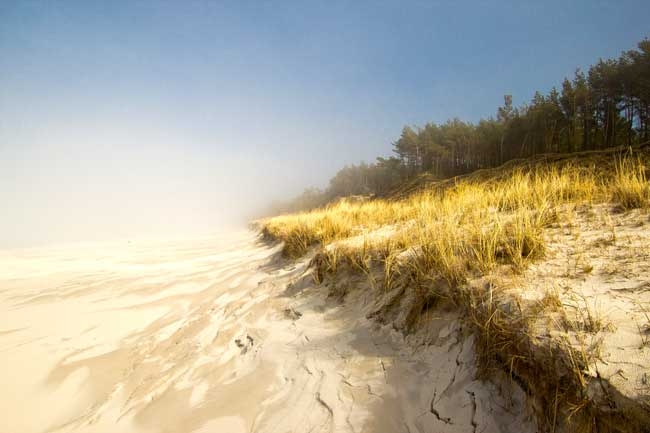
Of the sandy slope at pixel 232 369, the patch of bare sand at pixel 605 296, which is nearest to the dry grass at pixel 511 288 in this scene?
the patch of bare sand at pixel 605 296

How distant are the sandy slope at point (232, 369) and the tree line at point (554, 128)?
14.3 meters

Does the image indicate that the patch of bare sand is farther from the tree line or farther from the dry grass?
the tree line

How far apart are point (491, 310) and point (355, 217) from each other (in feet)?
15.8

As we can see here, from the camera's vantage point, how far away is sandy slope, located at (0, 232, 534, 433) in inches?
55.1

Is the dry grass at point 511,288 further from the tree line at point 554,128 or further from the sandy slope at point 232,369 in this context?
the tree line at point 554,128

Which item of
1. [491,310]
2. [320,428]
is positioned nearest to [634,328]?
[491,310]

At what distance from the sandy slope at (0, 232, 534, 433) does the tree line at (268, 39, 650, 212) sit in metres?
14.3

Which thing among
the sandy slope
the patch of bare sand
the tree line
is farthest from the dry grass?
the tree line

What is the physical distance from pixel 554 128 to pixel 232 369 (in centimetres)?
1812

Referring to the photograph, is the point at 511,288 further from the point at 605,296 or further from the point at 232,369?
the point at 232,369

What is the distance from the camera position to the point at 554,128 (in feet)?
45.1

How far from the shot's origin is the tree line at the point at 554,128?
1883cm

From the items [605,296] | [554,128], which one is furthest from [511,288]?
[554,128]

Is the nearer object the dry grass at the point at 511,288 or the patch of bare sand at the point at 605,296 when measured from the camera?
the patch of bare sand at the point at 605,296
